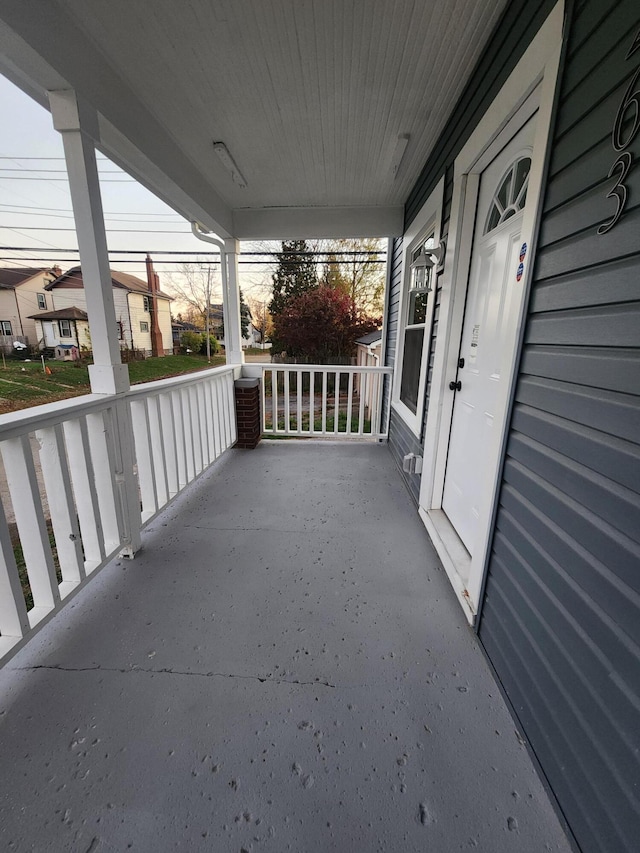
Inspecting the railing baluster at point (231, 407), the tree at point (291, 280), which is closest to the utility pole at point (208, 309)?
the railing baluster at point (231, 407)

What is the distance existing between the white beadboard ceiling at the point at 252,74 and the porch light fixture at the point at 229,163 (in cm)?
5

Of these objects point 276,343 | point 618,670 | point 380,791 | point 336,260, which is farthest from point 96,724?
point 336,260

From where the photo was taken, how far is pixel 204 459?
3.19 meters

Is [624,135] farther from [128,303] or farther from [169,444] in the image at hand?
[169,444]

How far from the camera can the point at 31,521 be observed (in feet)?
4.63

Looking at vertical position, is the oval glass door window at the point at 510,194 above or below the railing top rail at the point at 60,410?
above

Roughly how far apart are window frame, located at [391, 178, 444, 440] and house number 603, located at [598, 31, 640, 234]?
1641 millimetres

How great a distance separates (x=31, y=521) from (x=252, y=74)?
2.59 metres

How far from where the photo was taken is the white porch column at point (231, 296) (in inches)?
155

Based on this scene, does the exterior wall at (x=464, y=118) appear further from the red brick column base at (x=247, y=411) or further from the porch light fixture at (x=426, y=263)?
the red brick column base at (x=247, y=411)

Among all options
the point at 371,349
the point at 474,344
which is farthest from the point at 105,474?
the point at 371,349

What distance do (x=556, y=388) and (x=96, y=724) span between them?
6.39 ft

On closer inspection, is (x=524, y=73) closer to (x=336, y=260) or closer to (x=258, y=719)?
(x=258, y=719)

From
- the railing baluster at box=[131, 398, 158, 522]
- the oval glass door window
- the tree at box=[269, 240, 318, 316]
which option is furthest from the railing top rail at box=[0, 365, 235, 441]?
the tree at box=[269, 240, 318, 316]
